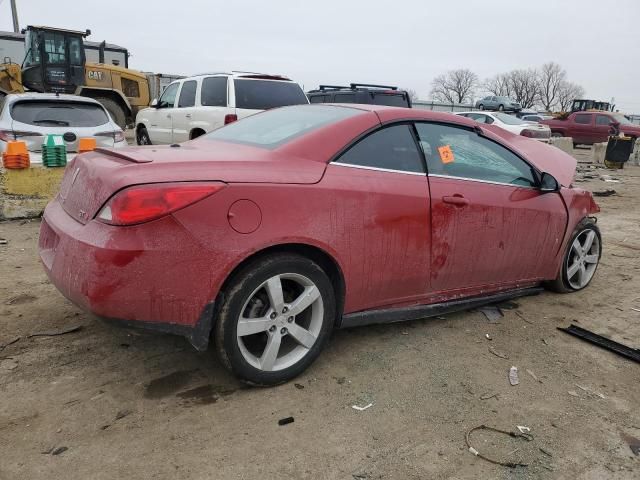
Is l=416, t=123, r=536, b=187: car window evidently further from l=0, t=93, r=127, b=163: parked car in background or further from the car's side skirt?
l=0, t=93, r=127, b=163: parked car in background

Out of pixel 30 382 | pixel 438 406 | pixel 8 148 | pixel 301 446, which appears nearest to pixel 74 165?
pixel 30 382

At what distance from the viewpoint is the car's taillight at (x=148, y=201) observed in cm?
239

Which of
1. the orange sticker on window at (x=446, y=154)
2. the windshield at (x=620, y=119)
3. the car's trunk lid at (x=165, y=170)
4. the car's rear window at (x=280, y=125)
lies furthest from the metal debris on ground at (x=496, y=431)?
the windshield at (x=620, y=119)

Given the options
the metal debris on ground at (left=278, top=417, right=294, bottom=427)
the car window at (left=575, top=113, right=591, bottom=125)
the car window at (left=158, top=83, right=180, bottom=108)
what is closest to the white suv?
the car window at (left=158, top=83, right=180, bottom=108)

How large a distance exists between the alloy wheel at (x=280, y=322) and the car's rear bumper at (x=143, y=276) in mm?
262

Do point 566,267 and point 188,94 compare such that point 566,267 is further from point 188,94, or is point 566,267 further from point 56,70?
point 56,70

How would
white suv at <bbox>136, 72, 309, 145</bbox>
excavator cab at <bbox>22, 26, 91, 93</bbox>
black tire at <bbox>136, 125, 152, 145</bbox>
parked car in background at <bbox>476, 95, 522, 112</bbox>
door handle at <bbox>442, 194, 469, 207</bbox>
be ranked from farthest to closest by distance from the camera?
1. parked car in background at <bbox>476, 95, 522, 112</bbox>
2. excavator cab at <bbox>22, 26, 91, 93</bbox>
3. black tire at <bbox>136, 125, 152, 145</bbox>
4. white suv at <bbox>136, 72, 309, 145</bbox>
5. door handle at <bbox>442, 194, 469, 207</bbox>

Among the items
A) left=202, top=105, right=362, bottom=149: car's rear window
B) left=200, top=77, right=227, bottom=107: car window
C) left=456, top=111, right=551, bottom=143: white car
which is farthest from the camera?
left=456, top=111, right=551, bottom=143: white car

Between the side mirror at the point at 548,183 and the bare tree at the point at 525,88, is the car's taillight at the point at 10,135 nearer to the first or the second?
the side mirror at the point at 548,183

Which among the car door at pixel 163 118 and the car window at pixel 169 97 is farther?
the car window at pixel 169 97

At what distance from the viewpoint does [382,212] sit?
306 centimetres

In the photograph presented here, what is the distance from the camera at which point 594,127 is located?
2266 cm

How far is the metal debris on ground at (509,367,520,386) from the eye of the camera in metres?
3.08

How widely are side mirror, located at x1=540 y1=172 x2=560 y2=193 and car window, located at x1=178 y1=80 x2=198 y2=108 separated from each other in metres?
7.36
